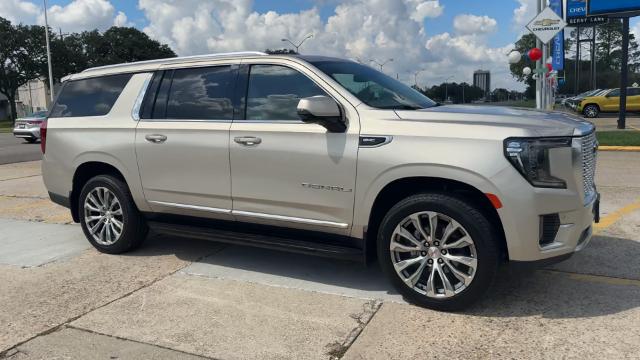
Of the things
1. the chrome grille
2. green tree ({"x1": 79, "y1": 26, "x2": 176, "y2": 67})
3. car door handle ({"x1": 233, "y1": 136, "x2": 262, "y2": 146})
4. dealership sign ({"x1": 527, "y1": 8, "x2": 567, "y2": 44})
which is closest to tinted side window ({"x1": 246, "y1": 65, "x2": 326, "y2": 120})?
car door handle ({"x1": 233, "y1": 136, "x2": 262, "y2": 146})

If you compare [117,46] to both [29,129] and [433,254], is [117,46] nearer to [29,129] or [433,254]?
[29,129]

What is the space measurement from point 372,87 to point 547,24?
1035 centimetres

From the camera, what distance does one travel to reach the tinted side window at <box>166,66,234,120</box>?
480 cm

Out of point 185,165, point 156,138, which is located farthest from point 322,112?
point 156,138

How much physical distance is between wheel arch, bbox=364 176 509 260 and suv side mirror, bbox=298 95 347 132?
1.97 ft

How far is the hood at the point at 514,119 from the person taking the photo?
3.69 meters

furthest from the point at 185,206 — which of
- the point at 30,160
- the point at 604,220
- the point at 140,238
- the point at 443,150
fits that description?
the point at 30,160

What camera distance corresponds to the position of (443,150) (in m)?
3.79

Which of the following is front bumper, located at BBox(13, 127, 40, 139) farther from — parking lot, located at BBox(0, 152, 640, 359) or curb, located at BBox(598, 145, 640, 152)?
curb, located at BBox(598, 145, 640, 152)

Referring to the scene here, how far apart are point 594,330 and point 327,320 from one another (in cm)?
178

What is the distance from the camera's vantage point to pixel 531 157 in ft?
11.8

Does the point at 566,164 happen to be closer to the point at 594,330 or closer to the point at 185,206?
the point at 594,330

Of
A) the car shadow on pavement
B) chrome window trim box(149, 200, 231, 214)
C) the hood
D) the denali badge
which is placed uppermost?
the hood

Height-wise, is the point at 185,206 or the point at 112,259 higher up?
the point at 185,206
